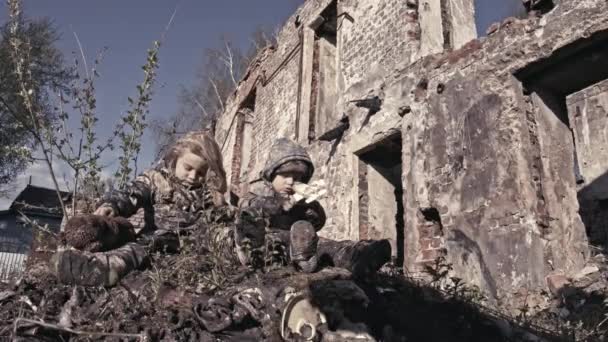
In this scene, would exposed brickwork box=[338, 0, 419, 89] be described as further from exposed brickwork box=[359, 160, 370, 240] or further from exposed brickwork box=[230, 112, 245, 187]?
exposed brickwork box=[230, 112, 245, 187]

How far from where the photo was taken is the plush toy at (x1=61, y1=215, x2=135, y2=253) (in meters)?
2.27

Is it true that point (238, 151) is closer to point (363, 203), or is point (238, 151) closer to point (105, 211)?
point (363, 203)

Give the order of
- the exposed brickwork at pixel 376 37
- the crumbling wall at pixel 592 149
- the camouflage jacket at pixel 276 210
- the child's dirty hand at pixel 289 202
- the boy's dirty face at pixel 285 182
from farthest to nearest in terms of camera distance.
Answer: the crumbling wall at pixel 592 149 < the exposed brickwork at pixel 376 37 < the boy's dirty face at pixel 285 182 < the child's dirty hand at pixel 289 202 < the camouflage jacket at pixel 276 210

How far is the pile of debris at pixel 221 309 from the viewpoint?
185 cm

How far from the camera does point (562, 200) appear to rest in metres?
4.65

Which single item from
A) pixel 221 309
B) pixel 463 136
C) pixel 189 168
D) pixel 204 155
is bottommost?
pixel 221 309

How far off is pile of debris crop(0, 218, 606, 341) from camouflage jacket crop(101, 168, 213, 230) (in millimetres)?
528

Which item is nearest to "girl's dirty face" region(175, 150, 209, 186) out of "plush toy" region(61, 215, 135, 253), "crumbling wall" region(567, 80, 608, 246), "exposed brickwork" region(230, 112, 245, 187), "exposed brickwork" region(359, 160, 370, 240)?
Answer: "plush toy" region(61, 215, 135, 253)

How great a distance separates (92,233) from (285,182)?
1.14 metres

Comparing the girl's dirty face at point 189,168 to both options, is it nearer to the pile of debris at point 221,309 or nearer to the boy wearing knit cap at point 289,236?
the boy wearing knit cap at point 289,236

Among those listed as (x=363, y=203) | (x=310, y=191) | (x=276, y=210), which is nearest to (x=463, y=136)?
(x=363, y=203)

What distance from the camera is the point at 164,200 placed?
3.10m

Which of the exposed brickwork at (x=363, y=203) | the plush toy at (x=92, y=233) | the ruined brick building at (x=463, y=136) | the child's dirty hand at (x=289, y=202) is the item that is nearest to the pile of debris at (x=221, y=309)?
the plush toy at (x=92, y=233)

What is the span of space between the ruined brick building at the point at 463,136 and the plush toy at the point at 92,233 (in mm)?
3466
